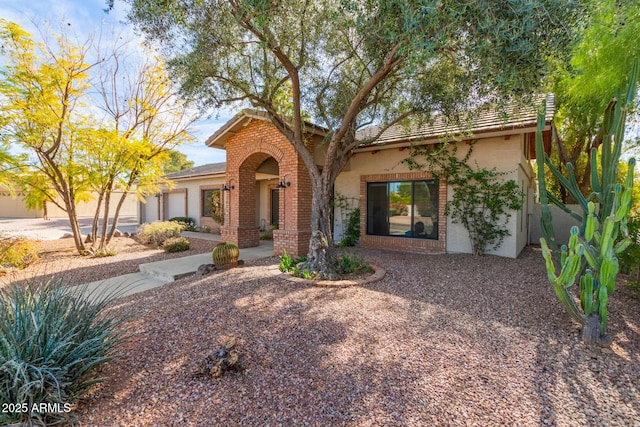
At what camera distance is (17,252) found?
802 cm

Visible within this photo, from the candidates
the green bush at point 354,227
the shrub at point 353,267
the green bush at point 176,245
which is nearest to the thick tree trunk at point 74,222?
the green bush at point 176,245

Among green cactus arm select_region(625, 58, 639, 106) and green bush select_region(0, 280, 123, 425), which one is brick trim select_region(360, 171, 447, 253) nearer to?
green cactus arm select_region(625, 58, 639, 106)

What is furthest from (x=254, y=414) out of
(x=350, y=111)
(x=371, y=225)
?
(x=371, y=225)

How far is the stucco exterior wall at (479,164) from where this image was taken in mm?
8211

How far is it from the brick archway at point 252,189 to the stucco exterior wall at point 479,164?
269 cm

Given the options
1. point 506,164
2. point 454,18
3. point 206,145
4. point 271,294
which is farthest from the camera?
point 206,145

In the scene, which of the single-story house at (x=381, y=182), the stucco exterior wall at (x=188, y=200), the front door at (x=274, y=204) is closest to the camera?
the single-story house at (x=381, y=182)

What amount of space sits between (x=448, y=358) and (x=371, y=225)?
7.59m

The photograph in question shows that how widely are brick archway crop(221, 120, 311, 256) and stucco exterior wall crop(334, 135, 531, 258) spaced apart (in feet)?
8.83

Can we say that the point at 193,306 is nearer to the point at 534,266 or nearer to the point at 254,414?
the point at 254,414

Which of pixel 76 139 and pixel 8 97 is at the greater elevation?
pixel 8 97

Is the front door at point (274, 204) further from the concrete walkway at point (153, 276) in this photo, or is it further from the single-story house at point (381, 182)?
the concrete walkway at point (153, 276)

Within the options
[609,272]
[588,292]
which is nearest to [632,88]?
[609,272]

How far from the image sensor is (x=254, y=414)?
238 centimetres
